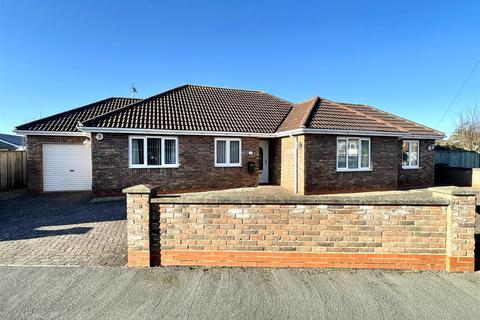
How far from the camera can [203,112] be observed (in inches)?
545

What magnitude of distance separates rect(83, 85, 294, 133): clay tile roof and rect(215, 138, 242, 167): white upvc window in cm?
59

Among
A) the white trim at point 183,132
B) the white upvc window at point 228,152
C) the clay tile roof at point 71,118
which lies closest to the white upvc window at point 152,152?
the white trim at point 183,132

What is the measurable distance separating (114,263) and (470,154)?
20867 millimetres

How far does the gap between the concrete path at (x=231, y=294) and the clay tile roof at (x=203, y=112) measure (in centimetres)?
830

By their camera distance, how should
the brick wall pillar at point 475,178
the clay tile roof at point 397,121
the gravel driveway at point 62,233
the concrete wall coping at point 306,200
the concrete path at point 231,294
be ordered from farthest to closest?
the brick wall pillar at point 475,178 < the clay tile roof at point 397,121 < the gravel driveway at point 62,233 < the concrete wall coping at point 306,200 < the concrete path at point 231,294

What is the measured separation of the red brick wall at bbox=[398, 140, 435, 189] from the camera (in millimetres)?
14151

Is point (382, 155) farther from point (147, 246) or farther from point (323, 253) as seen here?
point (147, 246)

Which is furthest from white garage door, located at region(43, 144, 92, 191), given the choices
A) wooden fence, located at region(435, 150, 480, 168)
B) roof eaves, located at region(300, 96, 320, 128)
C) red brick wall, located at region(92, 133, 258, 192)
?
wooden fence, located at region(435, 150, 480, 168)

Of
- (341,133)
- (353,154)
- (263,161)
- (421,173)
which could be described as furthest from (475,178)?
(263,161)

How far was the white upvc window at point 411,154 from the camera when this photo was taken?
1434cm

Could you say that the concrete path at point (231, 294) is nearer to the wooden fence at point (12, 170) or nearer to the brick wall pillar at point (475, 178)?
the wooden fence at point (12, 170)

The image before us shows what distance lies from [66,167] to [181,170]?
616 centimetres

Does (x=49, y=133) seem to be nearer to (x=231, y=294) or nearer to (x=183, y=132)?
(x=183, y=132)

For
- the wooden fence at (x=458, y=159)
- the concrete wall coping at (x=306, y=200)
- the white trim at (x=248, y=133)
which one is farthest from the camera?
the wooden fence at (x=458, y=159)
